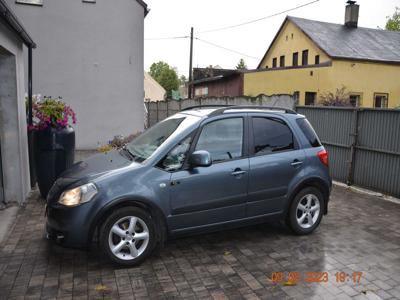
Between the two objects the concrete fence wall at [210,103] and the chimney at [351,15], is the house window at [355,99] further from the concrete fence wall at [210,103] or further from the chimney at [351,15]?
the concrete fence wall at [210,103]

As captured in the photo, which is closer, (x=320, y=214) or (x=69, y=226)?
(x=69, y=226)

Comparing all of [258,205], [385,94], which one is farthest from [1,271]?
[385,94]

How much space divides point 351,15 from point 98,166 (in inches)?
1153

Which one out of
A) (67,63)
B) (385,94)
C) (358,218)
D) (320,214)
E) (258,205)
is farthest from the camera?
(385,94)

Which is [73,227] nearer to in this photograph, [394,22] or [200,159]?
[200,159]

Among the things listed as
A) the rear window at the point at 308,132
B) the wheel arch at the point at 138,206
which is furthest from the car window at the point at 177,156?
the rear window at the point at 308,132

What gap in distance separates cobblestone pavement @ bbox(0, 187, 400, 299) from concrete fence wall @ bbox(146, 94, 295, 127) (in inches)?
162

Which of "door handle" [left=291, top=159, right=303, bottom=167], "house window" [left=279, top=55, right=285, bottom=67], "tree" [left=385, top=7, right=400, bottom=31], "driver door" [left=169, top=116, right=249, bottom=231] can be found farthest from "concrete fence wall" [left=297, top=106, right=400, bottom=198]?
"tree" [left=385, top=7, right=400, bottom=31]

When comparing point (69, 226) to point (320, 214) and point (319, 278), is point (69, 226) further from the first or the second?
point (320, 214)

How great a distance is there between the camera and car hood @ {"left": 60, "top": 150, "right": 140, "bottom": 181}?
407 cm

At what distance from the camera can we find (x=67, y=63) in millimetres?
12625

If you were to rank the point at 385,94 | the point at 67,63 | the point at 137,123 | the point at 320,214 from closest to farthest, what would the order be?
the point at 320,214 < the point at 67,63 < the point at 137,123 < the point at 385,94

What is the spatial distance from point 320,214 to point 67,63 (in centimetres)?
1056

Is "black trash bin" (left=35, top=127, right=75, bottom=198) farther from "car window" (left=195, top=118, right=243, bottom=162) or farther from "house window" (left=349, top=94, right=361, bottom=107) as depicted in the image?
"house window" (left=349, top=94, right=361, bottom=107)
